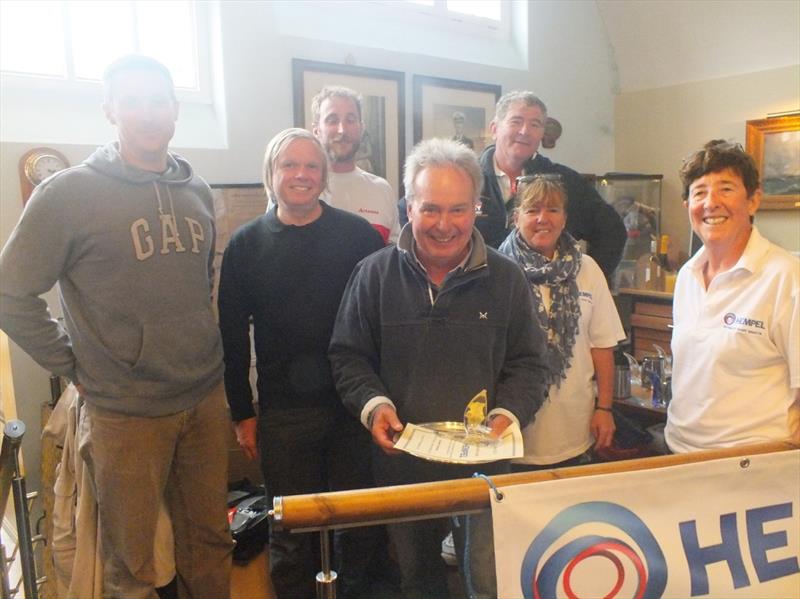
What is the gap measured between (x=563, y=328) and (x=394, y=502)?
0.99 metres

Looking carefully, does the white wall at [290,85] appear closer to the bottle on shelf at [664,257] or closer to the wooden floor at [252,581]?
the bottle on shelf at [664,257]

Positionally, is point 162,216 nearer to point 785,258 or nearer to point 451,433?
point 451,433

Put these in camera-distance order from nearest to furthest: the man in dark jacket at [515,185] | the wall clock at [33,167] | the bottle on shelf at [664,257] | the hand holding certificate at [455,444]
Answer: the hand holding certificate at [455,444]
the man in dark jacket at [515,185]
the wall clock at [33,167]
the bottle on shelf at [664,257]

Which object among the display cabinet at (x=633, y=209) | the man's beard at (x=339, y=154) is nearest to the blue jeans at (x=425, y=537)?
the man's beard at (x=339, y=154)

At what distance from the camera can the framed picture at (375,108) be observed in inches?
129

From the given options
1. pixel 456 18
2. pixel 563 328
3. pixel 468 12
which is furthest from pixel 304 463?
pixel 468 12

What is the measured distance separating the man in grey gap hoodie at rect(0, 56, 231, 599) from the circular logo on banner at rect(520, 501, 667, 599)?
1111 mm

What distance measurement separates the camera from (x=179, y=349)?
5.71 feet

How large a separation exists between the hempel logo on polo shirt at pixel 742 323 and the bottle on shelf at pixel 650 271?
297cm

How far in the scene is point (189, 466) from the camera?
185cm

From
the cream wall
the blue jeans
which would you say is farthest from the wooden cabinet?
the blue jeans

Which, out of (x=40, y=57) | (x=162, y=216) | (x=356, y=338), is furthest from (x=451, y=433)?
(x=40, y=57)

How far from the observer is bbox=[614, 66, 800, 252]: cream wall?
4.14 metres

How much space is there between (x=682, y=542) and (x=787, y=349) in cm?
60
